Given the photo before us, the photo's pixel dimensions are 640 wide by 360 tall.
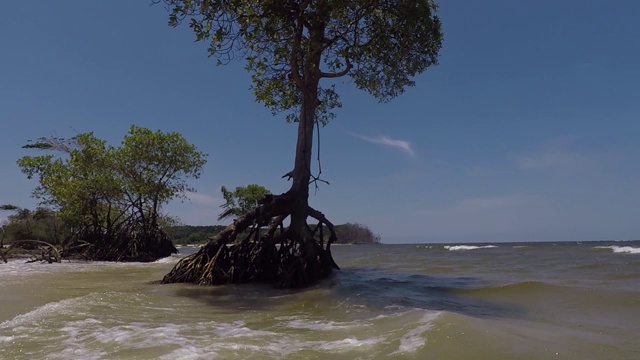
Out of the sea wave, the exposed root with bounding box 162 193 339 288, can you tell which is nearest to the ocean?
the sea wave

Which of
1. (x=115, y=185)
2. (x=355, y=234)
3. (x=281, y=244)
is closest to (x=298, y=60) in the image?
(x=281, y=244)

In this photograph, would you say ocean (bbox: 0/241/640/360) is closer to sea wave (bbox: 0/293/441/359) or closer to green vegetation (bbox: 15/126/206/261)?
sea wave (bbox: 0/293/441/359)

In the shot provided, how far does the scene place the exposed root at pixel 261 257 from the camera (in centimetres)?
992

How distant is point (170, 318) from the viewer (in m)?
5.72

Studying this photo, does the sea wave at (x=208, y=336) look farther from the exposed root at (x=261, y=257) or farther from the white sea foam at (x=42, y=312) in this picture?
the exposed root at (x=261, y=257)

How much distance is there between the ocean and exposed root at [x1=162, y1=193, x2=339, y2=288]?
2.03 feet

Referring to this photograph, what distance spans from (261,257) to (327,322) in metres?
5.23

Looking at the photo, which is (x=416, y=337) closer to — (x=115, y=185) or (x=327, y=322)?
(x=327, y=322)

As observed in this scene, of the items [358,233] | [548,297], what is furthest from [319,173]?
[358,233]

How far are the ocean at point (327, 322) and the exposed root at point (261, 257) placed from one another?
619 millimetres

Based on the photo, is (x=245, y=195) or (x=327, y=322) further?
(x=245, y=195)

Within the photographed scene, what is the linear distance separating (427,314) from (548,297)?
3.34 metres

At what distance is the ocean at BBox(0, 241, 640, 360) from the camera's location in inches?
157

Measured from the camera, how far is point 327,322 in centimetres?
554
